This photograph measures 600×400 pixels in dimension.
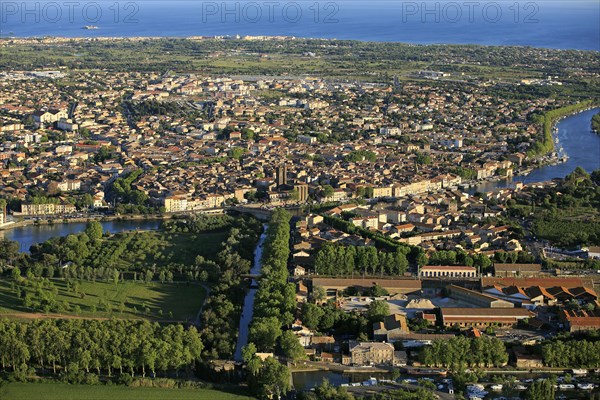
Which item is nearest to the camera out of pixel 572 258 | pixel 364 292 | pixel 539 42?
pixel 364 292

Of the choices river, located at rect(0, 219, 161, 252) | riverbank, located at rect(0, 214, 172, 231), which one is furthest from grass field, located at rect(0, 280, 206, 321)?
riverbank, located at rect(0, 214, 172, 231)

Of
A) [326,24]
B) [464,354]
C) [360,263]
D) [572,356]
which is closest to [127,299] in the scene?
[360,263]

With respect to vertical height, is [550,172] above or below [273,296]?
above

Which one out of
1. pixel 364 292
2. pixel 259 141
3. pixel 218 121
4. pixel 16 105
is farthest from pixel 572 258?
pixel 16 105

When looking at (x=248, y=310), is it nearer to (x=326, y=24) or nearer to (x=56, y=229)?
(x=56, y=229)

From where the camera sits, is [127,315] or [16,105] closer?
[127,315]

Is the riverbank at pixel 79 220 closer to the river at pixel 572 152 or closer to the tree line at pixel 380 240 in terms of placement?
the tree line at pixel 380 240

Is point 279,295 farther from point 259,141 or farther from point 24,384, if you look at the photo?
point 259,141
